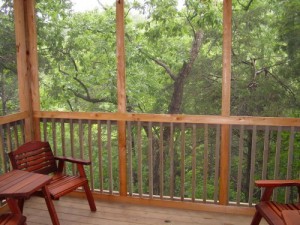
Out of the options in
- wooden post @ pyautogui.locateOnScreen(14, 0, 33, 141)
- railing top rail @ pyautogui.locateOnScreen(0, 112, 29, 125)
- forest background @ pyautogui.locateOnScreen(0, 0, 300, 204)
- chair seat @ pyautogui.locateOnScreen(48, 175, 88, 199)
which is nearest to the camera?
chair seat @ pyautogui.locateOnScreen(48, 175, 88, 199)

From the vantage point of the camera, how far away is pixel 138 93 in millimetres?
4559

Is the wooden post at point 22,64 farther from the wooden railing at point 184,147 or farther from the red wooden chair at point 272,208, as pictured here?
the red wooden chair at point 272,208

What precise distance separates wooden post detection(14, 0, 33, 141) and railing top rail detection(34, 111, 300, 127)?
0.15 meters

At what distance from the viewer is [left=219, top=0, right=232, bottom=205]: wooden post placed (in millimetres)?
2791

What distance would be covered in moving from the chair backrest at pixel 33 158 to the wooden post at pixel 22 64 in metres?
0.53

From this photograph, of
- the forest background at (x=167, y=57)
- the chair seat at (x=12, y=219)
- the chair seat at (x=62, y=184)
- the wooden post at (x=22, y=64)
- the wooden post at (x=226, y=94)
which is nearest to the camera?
the chair seat at (x=12, y=219)

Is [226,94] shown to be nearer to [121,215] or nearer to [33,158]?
[121,215]

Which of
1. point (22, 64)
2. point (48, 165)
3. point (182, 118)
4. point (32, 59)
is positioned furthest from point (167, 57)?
point (48, 165)

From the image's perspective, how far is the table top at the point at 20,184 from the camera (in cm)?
204

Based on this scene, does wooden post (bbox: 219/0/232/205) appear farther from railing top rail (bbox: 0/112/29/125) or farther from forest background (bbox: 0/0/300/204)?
railing top rail (bbox: 0/112/29/125)

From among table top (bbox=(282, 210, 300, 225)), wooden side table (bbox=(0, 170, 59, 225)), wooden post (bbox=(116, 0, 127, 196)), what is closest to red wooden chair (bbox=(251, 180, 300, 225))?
table top (bbox=(282, 210, 300, 225))

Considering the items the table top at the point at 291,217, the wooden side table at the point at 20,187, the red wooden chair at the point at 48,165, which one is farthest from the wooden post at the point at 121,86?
the table top at the point at 291,217

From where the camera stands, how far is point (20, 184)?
2.23 meters

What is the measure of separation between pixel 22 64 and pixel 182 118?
6.18ft
